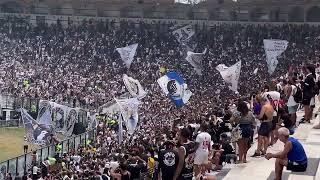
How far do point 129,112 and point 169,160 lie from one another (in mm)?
12509

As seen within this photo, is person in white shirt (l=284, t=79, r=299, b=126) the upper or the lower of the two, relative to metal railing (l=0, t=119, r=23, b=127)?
upper

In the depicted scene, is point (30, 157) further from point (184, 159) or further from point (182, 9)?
point (182, 9)

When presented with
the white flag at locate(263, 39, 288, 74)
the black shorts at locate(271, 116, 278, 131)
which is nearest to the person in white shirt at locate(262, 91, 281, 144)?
the black shorts at locate(271, 116, 278, 131)

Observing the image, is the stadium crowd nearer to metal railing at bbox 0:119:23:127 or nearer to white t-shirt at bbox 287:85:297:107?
metal railing at bbox 0:119:23:127

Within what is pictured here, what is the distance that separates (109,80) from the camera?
43438mm

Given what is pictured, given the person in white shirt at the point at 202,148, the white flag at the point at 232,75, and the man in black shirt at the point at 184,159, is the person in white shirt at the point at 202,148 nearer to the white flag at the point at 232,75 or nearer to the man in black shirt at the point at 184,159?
the man in black shirt at the point at 184,159

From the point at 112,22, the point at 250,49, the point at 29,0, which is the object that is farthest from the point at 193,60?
the point at 29,0

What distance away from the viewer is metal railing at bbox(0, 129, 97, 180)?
2038 cm

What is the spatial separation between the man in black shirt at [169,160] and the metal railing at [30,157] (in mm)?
10790

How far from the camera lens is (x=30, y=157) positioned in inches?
857

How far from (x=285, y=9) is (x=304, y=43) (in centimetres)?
797

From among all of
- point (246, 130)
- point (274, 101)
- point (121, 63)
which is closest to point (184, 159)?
point (246, 130)

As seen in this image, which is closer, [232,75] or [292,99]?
[292,99]

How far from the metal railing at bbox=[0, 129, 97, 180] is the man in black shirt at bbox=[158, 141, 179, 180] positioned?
10790 millimetres
